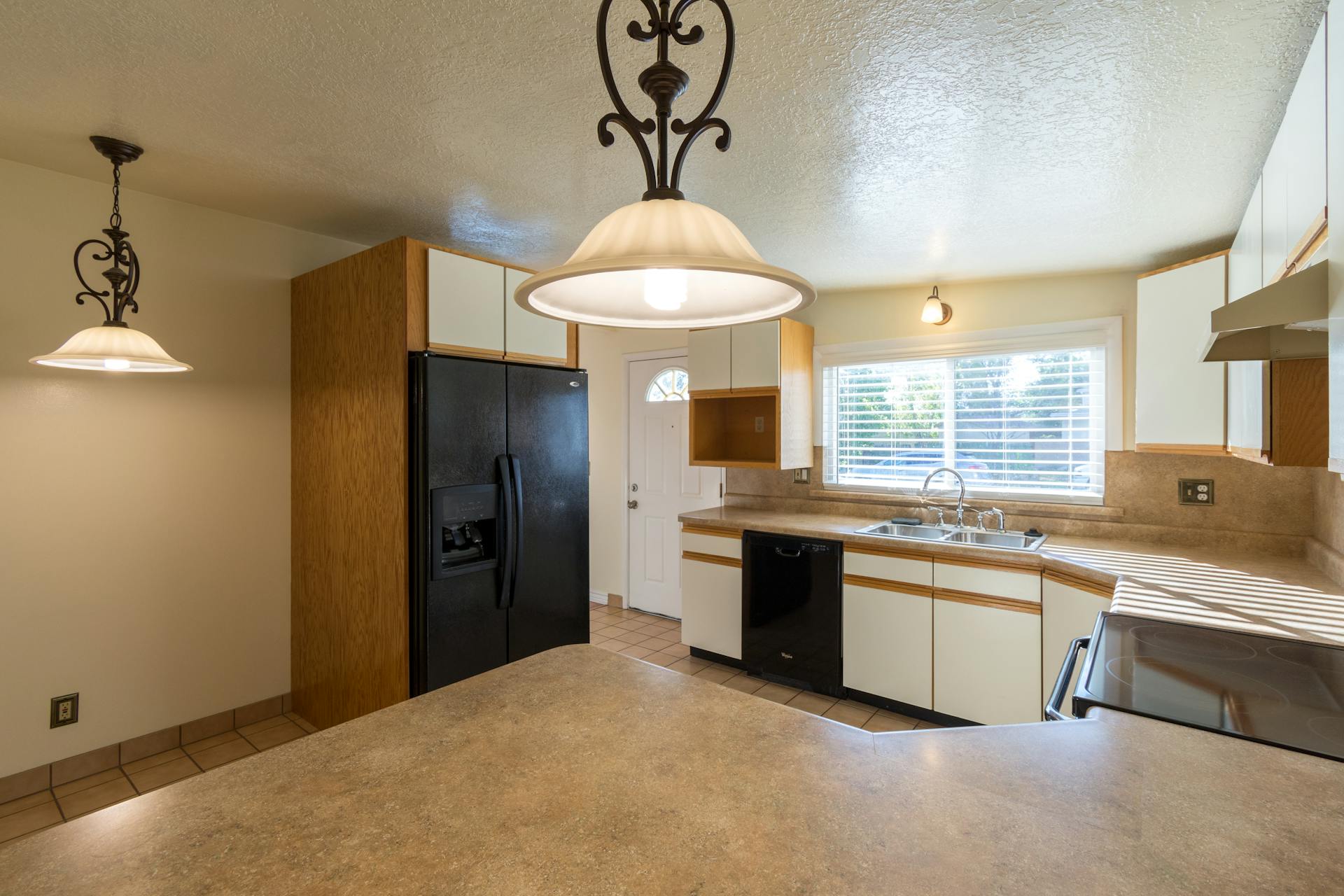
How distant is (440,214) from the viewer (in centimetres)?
269

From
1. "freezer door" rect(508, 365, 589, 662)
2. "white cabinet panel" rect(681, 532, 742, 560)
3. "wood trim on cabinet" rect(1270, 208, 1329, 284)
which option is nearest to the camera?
"wood trim on cabinet" rect(1270, 208, 1329, 284)

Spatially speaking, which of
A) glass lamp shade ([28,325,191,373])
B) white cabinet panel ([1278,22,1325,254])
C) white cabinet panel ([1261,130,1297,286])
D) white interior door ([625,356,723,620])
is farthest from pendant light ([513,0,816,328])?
white interior door ([625,356,723,620])

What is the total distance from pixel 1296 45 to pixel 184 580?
410 centimetres

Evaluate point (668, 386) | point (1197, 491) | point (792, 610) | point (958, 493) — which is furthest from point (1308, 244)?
point (668, 386)

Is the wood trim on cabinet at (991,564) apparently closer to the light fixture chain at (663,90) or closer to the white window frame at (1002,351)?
the white window frame at (1002,351)

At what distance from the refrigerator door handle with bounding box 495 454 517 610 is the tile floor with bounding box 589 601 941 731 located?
0.69m

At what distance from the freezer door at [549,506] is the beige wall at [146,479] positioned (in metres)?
1.25

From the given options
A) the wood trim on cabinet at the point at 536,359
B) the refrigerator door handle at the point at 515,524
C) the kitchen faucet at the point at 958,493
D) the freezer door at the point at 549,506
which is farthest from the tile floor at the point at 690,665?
the wood trim on cabinet at the point at 536,359

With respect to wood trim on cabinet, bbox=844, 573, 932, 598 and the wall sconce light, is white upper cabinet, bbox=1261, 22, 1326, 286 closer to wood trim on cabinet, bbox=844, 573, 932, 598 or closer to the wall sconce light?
the wall sconce light

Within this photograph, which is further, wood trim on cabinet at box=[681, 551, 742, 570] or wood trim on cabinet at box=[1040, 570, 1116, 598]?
wood trim on cabinet at box=[681, 551, 742, 570]

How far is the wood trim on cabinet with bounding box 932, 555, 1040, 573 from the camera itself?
2768mm

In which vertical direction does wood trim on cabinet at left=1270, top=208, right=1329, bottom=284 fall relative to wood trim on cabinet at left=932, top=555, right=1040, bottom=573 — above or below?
above

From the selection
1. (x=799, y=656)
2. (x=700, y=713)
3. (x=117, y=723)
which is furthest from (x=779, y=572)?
(x=117, y=723)

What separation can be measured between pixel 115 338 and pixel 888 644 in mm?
3302
